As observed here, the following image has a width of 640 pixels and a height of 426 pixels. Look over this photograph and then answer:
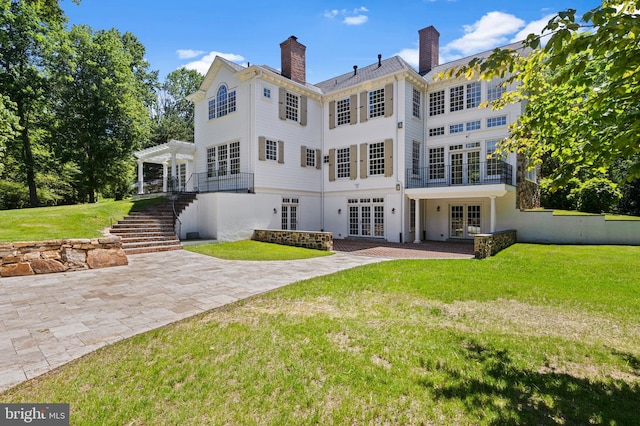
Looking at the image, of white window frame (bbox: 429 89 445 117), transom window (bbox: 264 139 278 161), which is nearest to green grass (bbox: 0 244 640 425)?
transom window (bbox: 264 139 278 161)

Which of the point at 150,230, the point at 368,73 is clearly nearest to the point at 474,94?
the point at 368,73

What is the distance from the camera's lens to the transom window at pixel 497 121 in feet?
50.6

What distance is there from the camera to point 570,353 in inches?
145

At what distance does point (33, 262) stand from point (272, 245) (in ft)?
25.1

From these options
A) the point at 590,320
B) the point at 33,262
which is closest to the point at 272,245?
the point at 33,262

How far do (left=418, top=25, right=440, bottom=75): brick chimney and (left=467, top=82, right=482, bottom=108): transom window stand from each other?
3.65 metres

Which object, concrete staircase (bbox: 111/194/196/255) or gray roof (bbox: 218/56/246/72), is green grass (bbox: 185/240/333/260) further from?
gray roof (bbox: 218/56/246/72)

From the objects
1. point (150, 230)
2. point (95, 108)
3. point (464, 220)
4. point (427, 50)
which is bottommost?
point (150, 230)

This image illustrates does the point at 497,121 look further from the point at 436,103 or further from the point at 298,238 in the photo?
the point at 298,238

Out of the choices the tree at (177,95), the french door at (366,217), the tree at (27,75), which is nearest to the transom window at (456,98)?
the french door at (366,217)

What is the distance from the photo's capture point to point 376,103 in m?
17.1

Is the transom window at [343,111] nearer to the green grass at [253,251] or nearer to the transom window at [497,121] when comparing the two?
the transom window at [497,121]

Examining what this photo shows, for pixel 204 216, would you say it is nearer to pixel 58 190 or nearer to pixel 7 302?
pixel 7 302

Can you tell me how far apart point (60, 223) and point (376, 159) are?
13.6 meters
